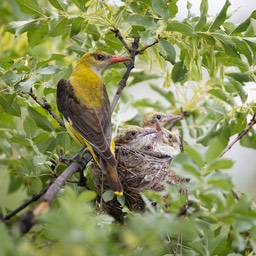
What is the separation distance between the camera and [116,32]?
3.83 m

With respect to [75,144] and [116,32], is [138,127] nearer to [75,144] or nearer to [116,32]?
[75,144]

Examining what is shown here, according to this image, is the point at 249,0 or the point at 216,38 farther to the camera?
the point at 249,0

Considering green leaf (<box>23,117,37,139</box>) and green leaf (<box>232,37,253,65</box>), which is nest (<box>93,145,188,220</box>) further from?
green leaf (<box>232,37,253,65</box>)

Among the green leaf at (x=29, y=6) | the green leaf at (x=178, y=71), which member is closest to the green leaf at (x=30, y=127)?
the green leaf at (x=29, y=6)

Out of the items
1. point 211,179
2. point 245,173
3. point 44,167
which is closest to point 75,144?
point 44,167

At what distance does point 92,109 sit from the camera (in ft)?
14.9

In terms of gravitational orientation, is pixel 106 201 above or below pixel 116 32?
below

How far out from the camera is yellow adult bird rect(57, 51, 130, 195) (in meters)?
4.09

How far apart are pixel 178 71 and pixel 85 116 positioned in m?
0.70

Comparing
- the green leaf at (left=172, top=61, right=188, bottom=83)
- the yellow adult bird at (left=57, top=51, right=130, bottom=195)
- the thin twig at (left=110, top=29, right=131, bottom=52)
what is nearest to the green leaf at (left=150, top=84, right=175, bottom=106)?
the yellow adult bird at (left=57, top=51, right=130, bottom=195)

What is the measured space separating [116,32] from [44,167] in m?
0.83

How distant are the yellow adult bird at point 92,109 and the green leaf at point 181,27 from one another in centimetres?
70

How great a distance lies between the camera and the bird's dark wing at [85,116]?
4.27 meters

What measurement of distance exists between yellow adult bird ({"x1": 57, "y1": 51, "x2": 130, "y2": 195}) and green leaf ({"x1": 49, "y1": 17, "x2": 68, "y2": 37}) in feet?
1.66
